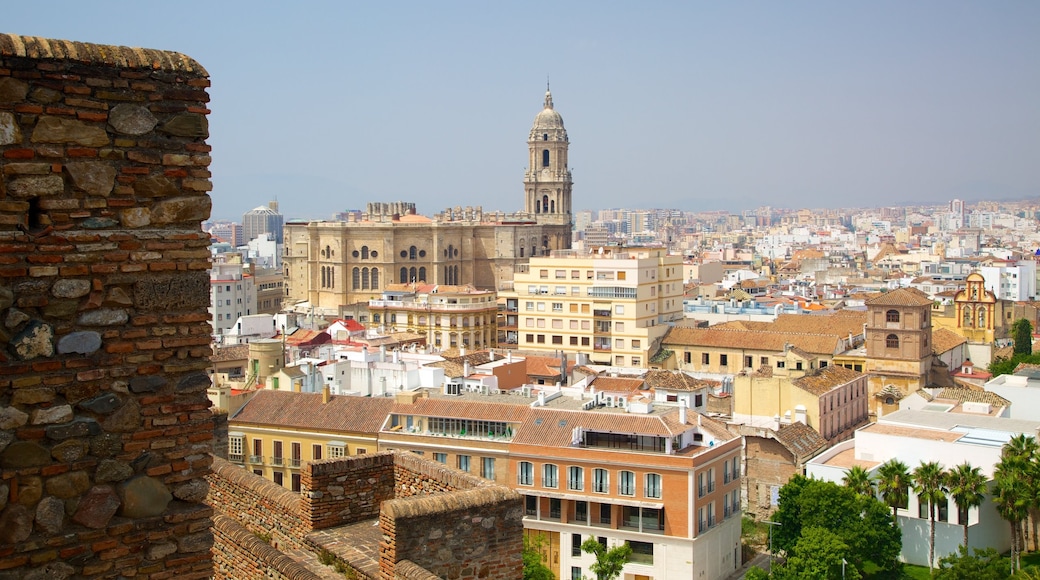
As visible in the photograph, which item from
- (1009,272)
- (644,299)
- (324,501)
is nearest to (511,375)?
(644,299)

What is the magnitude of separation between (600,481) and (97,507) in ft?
72.2

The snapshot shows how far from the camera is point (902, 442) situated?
90.6 ft

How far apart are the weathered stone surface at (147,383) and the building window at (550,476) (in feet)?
72.8

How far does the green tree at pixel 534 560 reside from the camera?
881 inches

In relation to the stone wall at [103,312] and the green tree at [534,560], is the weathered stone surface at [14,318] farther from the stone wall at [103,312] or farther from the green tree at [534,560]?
the green tree at [534,560]

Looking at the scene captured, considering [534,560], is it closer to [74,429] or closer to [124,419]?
[124,419]

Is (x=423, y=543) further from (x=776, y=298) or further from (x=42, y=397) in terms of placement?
(x=776, y=298)

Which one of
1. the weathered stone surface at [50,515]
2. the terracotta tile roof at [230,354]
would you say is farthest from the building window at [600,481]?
the weathered stone surface at [50,515]

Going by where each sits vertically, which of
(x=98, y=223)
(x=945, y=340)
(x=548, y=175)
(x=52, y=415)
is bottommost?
(x=945, y=340)

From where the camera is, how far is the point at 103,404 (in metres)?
3.99

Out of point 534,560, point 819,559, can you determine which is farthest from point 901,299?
point 534,560

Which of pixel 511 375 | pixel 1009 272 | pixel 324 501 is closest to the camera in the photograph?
pixel 324 501

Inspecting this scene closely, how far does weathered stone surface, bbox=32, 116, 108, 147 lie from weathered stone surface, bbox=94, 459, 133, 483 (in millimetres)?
1147

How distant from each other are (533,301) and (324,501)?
4380 centimetres
